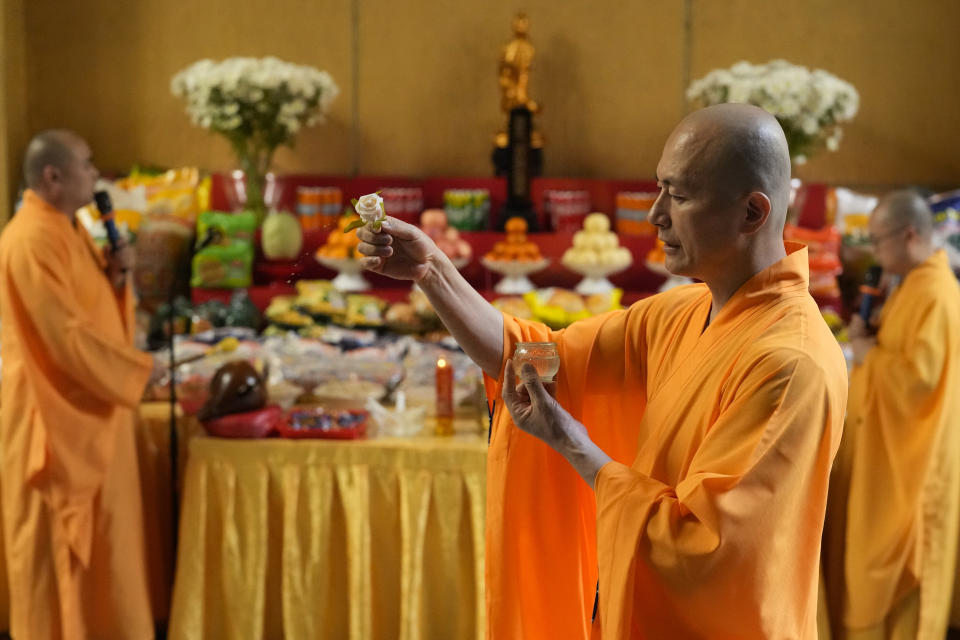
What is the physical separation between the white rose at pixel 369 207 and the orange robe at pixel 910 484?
2037 millimetres

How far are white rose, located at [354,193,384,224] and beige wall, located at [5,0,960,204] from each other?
10.7 feet

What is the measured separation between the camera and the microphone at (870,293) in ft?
10.6

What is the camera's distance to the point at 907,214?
3219 mm

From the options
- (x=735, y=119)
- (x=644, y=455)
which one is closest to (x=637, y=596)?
(x=644, y=455)

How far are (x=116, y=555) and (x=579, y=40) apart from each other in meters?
2.86

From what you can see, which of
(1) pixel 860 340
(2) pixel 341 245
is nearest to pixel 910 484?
(1) pixel 860 340

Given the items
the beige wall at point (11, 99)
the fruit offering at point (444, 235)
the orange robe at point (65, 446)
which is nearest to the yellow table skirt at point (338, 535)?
the orange robe at point (65, 446)

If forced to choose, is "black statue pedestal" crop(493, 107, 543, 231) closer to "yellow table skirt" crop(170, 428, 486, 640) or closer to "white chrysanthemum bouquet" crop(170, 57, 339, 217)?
"white chrysanthemum bouquet" crop(170, 57, 339, 217)

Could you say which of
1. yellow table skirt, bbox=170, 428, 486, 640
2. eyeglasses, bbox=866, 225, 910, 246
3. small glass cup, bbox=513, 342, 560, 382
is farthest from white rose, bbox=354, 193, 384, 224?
eyeglasses, bbox=866, 225, 910, 246

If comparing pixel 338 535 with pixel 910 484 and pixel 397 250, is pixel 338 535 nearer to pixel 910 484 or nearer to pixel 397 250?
pixel 397 250

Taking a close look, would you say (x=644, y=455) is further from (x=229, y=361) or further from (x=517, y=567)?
(x=229, y=361)

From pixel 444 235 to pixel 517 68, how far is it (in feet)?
2.57

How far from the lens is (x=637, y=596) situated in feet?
4.75

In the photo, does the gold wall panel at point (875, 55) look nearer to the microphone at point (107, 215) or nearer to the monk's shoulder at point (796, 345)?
the microphone at point (107, 215)
